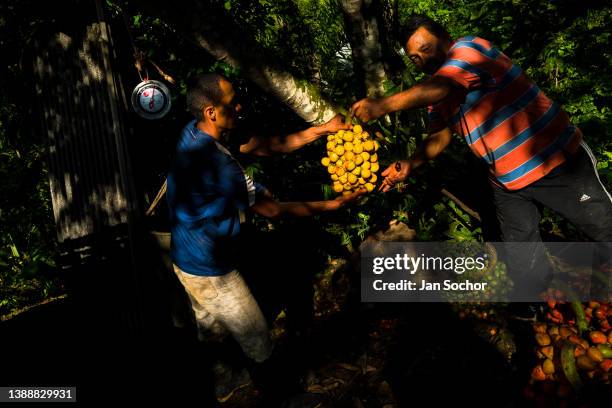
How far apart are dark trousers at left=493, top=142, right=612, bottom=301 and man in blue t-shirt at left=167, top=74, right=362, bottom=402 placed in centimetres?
110

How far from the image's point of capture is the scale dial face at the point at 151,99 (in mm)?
3281

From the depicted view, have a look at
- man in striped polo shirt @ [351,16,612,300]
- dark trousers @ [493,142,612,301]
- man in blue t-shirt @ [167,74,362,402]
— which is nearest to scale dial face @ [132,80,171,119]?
man in blue t-shirt @ [167,74,362,402]

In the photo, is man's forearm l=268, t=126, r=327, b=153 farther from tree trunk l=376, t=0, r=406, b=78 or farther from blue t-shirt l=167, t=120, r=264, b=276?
tree trunk l=376, t=0, r=406, b=78

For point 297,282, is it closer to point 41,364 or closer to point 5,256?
point 41,364

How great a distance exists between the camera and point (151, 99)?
330 centimetres

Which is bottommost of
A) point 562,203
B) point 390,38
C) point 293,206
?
point 562,203

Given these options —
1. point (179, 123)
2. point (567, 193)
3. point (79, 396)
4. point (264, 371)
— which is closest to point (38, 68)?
point (179, 123)

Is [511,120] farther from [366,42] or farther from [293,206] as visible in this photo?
[293,206]

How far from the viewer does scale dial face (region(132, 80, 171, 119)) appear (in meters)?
3.28

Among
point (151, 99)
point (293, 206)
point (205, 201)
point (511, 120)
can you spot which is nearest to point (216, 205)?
point (205, 201)

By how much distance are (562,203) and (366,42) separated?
159cm

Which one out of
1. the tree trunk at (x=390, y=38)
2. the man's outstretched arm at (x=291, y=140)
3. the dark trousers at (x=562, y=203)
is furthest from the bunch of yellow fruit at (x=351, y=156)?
the dark trousers at (x=562, y=203)

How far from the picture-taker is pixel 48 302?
16.7ft

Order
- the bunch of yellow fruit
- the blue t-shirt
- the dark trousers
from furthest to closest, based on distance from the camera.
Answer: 1. the dark trousers
2. the blue t-shirt
3. the bunch of yellow fruit
